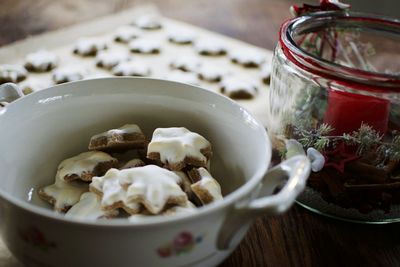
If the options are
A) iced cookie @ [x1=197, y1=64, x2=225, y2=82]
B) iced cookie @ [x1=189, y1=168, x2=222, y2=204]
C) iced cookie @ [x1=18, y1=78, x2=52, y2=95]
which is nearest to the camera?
iced cookie @ [x1=189, y1=168, x2=222, y2=204]

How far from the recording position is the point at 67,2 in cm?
136

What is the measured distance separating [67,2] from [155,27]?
0.88ft

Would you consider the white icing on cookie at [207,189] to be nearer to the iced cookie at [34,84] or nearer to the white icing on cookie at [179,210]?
the white icing on cookie at [179,210]

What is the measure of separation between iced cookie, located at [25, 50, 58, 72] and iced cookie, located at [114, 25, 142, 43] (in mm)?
179

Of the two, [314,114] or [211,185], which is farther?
[314,114]

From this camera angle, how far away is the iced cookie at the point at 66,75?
0.99 meters

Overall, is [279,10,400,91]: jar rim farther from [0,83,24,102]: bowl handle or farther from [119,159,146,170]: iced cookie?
[0,83,24,102]: bowl handle

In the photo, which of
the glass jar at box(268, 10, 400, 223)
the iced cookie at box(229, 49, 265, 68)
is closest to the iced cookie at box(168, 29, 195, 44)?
the iced cookie at box(229, 49, 265, 68)

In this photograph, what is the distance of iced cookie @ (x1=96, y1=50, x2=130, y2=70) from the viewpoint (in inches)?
42.1

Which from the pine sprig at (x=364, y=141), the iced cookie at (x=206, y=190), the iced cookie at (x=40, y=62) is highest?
the iced cookie at (x=206, y=190)

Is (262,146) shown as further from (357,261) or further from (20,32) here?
(20,32)

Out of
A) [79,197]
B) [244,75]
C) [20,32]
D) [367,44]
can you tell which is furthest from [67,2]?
[79,197]

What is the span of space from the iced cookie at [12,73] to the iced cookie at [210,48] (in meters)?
0.36

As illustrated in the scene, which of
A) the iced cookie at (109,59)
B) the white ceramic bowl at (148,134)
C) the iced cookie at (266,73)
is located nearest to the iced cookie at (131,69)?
the iced cookie at (109,59)
